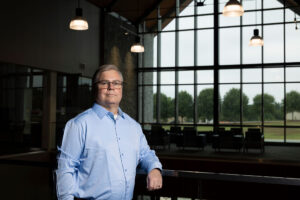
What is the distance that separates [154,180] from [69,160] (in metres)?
0.41

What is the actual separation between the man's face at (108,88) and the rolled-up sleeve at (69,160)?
190mm

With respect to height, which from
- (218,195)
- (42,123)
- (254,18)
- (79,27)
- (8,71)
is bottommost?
(218,195)

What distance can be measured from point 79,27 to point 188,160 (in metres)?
4.37

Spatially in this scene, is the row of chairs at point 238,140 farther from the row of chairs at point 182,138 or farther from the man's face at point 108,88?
the man's face at point 108,88

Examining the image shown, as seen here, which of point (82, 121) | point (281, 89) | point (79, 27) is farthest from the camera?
point (281, 89)

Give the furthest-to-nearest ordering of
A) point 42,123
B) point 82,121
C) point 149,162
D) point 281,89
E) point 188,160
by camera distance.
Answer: point 281,89
point 42,123
point 188,160
point 149,162
point 82,121

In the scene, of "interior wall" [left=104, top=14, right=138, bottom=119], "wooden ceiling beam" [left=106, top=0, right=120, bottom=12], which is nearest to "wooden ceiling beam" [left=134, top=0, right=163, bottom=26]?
"interior wall" [left=104, top=14, right=138, bottom=119]

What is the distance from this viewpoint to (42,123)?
30.4 feet

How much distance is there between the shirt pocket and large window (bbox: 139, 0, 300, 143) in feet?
34.5

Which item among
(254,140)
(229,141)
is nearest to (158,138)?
(229,141)

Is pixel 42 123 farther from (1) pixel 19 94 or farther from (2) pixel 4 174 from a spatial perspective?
(2) pixel 4 174

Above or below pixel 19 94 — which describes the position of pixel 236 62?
above

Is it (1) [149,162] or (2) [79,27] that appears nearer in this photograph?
(1) [149,162]

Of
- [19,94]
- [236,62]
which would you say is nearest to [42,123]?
[19,94]
